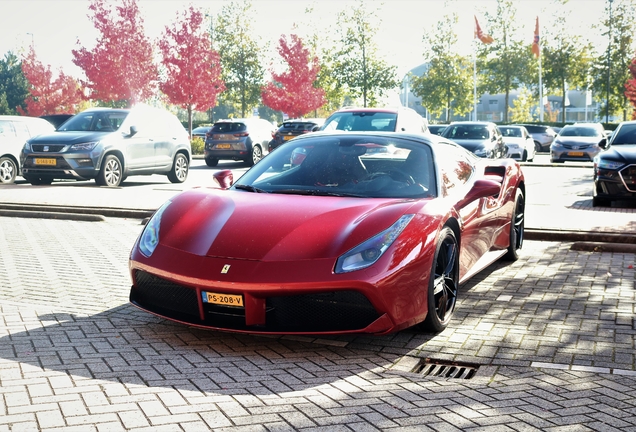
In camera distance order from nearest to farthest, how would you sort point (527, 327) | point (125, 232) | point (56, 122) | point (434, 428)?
point (434, 428) → point (527, 327) → point (125, 232) → point (56, 122)

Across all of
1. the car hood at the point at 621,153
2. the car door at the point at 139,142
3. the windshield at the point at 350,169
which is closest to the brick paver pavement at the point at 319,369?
the windshield at the point at 350,169

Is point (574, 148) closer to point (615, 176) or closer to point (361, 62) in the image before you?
point (615, 176)

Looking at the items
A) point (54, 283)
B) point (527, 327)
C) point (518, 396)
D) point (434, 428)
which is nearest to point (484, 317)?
point (527, 327)

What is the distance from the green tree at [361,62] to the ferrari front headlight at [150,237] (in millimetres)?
47247

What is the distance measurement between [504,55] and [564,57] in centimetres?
410

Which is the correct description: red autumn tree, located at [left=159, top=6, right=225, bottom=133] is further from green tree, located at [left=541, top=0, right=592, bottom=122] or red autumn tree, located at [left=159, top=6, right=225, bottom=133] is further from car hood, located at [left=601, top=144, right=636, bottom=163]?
car hood, located at [left=601, top=144, right=636, bottom=163]

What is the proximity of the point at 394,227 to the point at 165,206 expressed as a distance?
1754mm

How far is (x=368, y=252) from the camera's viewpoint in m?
4.81

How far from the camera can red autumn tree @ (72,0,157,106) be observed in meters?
45.4

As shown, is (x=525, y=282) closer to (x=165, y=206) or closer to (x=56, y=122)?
(x=165, y=206)

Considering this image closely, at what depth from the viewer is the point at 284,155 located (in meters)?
6.44

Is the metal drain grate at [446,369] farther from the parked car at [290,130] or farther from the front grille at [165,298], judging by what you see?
the parked car at [290,130]

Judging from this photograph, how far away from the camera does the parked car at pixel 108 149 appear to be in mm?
16609

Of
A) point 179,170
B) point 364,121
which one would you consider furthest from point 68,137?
point 364,121
